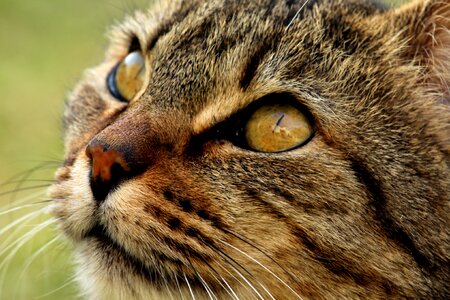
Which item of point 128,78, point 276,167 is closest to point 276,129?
point 276,167

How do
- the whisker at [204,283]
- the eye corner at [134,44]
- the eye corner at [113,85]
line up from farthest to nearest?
the eye corner at [134,44] → the eye corner at [113,85] → the whisker at [204,283]

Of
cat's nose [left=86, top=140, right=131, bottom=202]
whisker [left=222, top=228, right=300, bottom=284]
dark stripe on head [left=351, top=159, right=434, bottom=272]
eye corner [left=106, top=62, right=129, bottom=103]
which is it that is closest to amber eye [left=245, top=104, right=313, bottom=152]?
dark stripe on head [left=351, top=159, right=434, bottom=272]

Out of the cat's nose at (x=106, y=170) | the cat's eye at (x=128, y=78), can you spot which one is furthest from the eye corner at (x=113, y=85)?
the cat's nose at (x=106, y=170)

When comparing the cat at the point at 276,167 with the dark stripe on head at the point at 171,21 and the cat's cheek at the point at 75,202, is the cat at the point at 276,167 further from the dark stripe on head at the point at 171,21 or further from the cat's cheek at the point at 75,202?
the dark stripe on head at the point at 171,21

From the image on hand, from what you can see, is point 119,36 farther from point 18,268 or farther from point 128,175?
point 18,268

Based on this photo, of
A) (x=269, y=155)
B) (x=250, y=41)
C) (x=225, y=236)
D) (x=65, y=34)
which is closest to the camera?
(x=225, y=236)

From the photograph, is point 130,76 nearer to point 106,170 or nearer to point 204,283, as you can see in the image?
point 106,170

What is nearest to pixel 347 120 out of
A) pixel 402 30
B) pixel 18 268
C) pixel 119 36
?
pixel 402 30
